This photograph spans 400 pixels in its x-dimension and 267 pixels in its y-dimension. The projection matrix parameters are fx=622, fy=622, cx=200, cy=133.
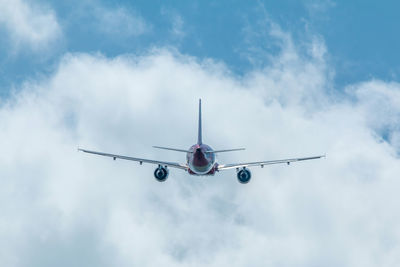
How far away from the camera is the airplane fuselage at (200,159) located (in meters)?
129

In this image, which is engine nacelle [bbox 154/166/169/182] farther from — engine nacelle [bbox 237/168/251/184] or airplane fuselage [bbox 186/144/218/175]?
engine nacelle [bbox 237/168/251/184]

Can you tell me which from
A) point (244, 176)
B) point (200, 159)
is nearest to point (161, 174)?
point (200, 159)

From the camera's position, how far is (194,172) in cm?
13450

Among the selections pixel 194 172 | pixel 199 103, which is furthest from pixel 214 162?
pixel 199 103

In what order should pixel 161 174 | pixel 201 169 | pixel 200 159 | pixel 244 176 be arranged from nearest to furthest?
pixel 200 159, pixel 201 169, pixel 244 176, pixel 161 174

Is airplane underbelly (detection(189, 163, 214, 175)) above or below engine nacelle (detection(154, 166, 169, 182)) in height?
below

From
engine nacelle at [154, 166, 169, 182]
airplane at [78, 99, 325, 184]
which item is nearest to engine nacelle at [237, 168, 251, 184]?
airplane at [78, 99, 325, 184]

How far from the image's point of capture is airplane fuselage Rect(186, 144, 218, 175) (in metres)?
129

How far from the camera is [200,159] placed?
424ft

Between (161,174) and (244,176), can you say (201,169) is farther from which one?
(244,176)

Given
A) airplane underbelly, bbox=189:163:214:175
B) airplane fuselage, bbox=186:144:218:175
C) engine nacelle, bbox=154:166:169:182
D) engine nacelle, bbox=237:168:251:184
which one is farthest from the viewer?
engine nacelle, bbox=154:166:169:182

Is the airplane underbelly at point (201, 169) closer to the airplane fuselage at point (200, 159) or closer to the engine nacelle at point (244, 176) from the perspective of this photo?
the airplane fuselage at point (200, 159)

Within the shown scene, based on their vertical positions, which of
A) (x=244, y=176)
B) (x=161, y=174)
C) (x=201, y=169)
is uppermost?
(x=161, y=174)

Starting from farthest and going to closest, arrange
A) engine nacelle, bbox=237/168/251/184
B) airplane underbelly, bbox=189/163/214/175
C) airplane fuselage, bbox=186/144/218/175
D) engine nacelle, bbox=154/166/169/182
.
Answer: engine nacelle, bbox=154/166/169/182, engine nacelle, bbox=237/168/251/184, airplane underbelly, bbox=189/163/214/175, airplane fuselage, bbox=186/144/218/175
